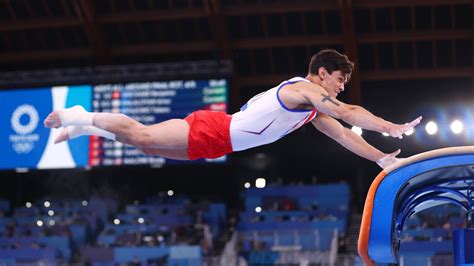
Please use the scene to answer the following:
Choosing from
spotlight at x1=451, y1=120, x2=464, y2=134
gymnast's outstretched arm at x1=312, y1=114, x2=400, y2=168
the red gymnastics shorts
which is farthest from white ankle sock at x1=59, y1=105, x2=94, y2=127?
spotlight at x1=451, y1=120, x2=464, y2=134

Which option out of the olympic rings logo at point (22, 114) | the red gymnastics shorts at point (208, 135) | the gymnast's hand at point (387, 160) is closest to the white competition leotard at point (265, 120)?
the red gymnastics shorts at point (208, 135)

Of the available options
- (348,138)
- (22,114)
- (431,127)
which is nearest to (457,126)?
(431,127)

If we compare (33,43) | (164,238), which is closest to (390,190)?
(164,238)

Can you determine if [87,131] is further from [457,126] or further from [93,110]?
[457,126]

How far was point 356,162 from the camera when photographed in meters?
18.7

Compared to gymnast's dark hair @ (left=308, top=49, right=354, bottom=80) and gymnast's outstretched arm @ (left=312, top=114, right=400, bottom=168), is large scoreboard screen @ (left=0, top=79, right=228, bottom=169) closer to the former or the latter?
gymnast's outstretched arm @ (left=312, top=114, right=400, bottom=168)

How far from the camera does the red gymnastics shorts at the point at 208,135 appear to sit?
4.66m

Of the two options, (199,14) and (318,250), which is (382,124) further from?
(199,14)

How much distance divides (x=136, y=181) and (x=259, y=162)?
10.9 feet

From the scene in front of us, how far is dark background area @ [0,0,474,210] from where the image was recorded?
1673 centimetres

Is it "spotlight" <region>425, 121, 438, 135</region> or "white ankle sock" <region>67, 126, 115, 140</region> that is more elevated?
"spotlight" <region>425, 121, 438, 135</region>

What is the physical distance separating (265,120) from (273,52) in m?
13.4

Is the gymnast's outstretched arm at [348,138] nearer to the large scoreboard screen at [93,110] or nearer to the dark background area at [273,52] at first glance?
the large scoreboard screen at [93,110]

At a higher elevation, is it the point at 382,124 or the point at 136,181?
the point at 136,181
